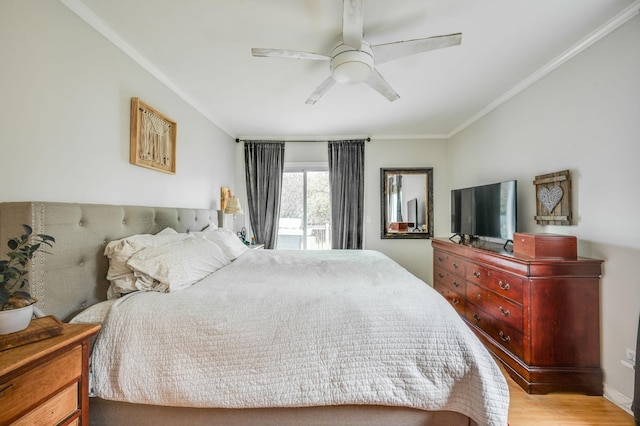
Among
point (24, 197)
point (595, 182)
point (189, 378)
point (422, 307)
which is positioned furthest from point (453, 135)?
point (24, 197)

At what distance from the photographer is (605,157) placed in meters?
1.75

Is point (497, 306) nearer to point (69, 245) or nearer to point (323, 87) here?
point (323, 87)

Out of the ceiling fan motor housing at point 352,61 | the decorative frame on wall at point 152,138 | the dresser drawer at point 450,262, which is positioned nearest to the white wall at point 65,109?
the decorative frame on wall at point 152,138

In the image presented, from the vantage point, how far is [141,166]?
2.04 m

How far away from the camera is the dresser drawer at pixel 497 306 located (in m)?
1.90

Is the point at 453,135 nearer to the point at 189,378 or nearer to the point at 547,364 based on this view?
the point at 547,364

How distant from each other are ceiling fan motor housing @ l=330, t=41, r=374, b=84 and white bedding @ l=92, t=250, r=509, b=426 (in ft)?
5.04

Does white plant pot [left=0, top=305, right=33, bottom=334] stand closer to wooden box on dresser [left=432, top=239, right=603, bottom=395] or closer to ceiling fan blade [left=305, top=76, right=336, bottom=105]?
ceiling fan blade [left=305, top=76, right=336, bottom=105]

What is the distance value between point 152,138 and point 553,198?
11.3ft

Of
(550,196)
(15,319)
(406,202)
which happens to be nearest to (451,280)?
(550,196)

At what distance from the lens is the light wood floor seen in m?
1.55

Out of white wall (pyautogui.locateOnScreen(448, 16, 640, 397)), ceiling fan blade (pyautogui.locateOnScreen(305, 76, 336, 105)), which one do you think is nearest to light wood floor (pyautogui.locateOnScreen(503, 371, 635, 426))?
white wall (pyautogui.locateOnScreen(448, 16, 640, 397))

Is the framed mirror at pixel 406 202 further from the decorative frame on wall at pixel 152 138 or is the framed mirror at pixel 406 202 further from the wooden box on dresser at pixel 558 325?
the decorative frame on wall at pixel 152 138

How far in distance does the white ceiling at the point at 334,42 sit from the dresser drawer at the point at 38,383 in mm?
1895
